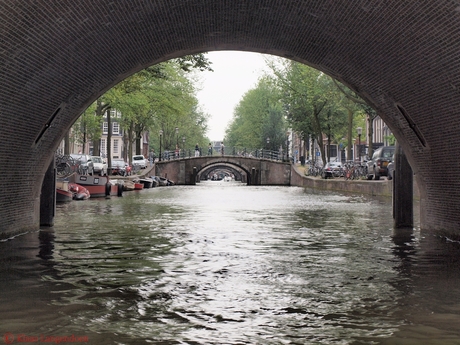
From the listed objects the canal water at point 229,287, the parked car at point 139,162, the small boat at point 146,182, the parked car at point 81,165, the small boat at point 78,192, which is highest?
the parked car at point 139,162

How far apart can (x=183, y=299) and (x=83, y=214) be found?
12.1 meters

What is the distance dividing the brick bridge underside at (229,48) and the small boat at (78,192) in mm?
13444

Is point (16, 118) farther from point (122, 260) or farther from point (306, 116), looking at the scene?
point (306, 116)

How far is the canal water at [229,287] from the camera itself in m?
5.11

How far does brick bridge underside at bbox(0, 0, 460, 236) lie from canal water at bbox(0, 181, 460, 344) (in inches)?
49.3

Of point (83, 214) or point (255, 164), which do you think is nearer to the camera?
point (83, 214)

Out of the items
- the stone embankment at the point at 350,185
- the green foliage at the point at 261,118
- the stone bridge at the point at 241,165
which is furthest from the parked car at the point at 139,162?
the green foliage at the point at 261,118

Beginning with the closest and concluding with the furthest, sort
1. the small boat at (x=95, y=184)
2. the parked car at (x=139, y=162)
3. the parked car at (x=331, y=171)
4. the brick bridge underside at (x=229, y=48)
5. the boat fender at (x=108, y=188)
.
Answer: the brick bridge underside at (x=229, y=48) → the small boat at (x=95, y=184) → the boat fender at (x=108, y=188) → the parked car at (x=331, y=171) → the parked car at (x=139, y=162)

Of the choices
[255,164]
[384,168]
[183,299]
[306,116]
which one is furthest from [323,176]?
[183,299]

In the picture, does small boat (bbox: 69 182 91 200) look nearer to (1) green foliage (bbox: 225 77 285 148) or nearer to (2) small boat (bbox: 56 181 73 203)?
(2) small boat (bbox: 56 181 73 203)

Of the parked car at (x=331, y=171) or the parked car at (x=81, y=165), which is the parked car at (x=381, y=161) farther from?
the parked car at (x=81, y=165)

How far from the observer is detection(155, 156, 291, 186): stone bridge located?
191 ft

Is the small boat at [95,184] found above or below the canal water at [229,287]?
above

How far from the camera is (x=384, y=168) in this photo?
32000 millimetres
